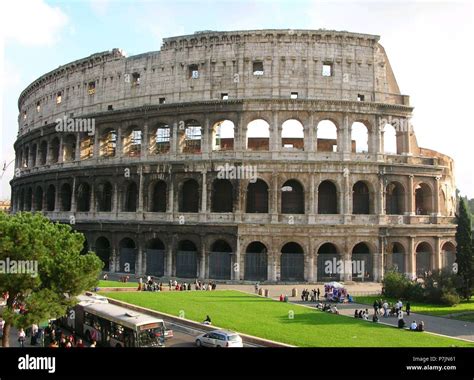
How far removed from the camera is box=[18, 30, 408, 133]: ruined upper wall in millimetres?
35719

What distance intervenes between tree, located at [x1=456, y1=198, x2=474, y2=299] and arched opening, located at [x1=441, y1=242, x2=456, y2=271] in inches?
282

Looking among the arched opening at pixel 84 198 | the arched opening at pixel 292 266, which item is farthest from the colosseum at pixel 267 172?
the arched opening at pixel 84 198

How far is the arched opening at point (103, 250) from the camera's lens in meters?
40.0

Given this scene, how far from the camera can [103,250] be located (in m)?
40.4

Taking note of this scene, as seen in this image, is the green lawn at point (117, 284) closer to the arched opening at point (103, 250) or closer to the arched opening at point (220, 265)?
the arched opening at point (220, 265)

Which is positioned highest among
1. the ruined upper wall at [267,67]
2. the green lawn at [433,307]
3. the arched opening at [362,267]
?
the ruined upper wall at [267,67]

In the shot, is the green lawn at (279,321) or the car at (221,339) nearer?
the car at (221,339)

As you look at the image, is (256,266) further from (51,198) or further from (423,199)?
(51,198)

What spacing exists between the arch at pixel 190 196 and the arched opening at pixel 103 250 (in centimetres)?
857

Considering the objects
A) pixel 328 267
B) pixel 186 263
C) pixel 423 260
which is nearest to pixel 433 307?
pixel 328 267

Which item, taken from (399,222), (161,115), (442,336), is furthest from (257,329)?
(161,115)

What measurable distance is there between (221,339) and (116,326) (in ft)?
14.1

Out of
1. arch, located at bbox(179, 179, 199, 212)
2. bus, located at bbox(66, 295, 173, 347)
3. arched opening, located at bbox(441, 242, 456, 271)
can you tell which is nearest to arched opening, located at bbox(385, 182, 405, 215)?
arched opening, located at bbox(441, 242, 456, 271)

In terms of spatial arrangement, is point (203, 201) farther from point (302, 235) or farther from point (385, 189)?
point (385, 189)
